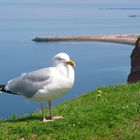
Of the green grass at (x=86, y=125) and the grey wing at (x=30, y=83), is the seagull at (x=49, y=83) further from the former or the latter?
the green grass at (x=86, y=125)

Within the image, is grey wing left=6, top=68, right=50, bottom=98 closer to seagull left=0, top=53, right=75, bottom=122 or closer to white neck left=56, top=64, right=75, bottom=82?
seagull left=0, top=53, right=75, bottom=122

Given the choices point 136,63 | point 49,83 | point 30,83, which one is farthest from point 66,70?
point 136,63

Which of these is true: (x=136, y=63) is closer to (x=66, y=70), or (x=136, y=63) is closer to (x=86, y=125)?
(x=66, y=70)

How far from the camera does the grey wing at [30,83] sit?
8.54 meters

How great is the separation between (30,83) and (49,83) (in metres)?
0.43

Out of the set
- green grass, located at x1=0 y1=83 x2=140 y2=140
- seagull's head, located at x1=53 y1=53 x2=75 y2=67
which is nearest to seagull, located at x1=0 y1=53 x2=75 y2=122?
seagull's head, located at x1=53 y1=53 x2=75 y2=67

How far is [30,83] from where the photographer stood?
8688 mm

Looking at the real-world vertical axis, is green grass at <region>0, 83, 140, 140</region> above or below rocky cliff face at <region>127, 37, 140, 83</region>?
below

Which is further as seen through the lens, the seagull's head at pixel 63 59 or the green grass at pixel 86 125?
the seagull's head at pixel 63 59

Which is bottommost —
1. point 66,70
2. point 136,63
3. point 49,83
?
point 49,83

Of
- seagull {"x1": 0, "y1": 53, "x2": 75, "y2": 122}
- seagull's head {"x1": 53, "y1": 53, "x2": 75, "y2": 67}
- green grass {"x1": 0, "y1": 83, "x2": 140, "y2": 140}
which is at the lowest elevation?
green grass {"x1": 0, "y1": 83, "x2": 140, "y2": 140}

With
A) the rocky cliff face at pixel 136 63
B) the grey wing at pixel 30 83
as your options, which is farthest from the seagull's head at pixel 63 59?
the rocky cliff face at pixel 136 63

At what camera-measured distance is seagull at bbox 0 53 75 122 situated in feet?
27.6

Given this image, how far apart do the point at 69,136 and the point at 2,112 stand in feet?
131
